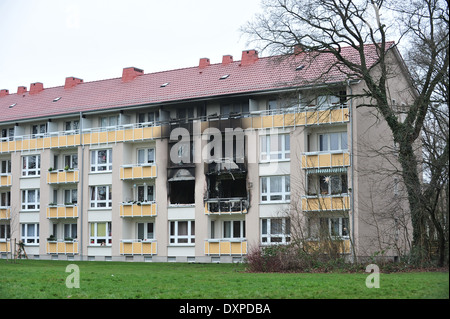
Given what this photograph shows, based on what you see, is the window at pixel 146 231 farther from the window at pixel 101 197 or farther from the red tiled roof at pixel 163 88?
the red tiled roof at pixel 163 88

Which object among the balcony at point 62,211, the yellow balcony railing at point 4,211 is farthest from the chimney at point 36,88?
the balcony at point 62,211

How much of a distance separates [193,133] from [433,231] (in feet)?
64.8

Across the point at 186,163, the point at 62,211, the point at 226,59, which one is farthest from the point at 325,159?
the point at 62,211

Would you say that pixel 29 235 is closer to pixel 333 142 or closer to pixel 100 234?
pixel 100 234

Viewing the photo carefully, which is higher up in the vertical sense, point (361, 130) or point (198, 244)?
point (361, 130)

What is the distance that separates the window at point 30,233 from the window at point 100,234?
525 centimetres

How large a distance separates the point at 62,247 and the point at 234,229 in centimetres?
1319

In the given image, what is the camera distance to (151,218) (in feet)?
160

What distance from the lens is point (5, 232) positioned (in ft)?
182

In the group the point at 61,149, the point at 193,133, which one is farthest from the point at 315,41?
the point at 61,149

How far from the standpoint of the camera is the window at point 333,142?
43.0 meters

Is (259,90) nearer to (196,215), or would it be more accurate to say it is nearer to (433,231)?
(196,215)

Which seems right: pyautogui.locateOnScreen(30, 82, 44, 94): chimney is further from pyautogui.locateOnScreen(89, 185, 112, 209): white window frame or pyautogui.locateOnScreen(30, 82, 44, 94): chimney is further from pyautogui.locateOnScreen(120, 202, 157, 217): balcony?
pyautogui.locateOnScreen(120, 202, 157, 217): balcony

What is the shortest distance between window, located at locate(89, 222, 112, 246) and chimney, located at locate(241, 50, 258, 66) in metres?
14.6
